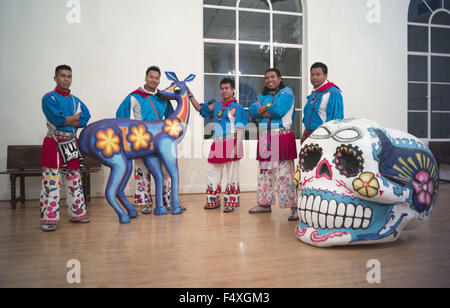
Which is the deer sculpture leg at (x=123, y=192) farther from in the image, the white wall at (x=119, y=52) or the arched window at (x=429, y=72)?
the arched window at (x=429, y=72)

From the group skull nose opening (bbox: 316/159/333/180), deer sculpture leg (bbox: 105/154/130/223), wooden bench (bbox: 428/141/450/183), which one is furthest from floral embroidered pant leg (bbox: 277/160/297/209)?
wooden bench (bbox: 428/141/450/183)

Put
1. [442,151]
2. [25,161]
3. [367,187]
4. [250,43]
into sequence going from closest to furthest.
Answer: [367,187], [25,161], [250,43], [442,151]

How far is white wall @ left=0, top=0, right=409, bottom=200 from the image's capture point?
4.29 m

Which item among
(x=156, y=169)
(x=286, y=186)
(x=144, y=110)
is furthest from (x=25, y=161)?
(x=286, y=186)

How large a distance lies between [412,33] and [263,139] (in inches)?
185

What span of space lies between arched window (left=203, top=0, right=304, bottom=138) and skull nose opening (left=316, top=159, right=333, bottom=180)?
3.14 meters

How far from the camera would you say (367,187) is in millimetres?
1945

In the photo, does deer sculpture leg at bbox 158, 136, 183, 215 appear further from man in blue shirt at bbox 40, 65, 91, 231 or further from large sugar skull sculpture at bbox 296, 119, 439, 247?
large sugar skull sculpture at bbox 296, 119, 439, 247

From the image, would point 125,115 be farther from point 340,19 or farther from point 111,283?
point 340,19

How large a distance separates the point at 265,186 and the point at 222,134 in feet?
2.40

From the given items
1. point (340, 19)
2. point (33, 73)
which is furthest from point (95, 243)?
point (340, 19)

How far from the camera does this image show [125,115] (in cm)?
327

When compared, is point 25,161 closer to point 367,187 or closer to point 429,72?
point 367,187

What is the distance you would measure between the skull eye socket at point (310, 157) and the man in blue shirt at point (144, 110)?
167cm
